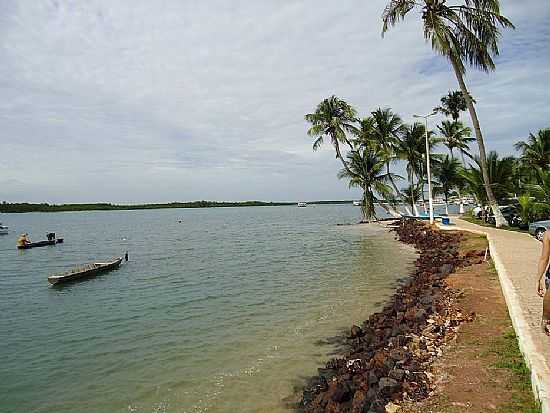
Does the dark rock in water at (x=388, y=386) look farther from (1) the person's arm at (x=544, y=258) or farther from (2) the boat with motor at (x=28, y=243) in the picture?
(2) the boat with motor at (x=28, y=243)

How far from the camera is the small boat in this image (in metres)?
20.6

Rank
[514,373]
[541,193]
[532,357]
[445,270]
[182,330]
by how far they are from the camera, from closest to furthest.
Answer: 1. [532,357]
2. [514,373]
3. [182,330]
4. [445,270]
5. [541,193]

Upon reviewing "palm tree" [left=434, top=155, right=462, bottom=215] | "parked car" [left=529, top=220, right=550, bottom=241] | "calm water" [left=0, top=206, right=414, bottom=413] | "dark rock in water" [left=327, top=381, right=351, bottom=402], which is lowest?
"calm water" [left=0, top=206, right=414, bottom=413]

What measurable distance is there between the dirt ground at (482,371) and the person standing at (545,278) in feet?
2.36

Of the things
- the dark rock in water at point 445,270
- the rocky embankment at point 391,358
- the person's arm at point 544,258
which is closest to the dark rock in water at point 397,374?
the rocky embankment at point 391,358

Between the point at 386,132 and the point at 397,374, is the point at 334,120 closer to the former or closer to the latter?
the point at 386,132

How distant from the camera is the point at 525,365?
19.8ft

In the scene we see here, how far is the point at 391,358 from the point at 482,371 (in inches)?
62.7

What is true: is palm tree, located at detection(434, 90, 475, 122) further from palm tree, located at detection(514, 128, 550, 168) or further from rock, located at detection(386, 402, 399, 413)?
rock, located at detection(386, 402, 399, 413)

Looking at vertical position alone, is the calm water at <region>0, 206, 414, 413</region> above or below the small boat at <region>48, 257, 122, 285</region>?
below

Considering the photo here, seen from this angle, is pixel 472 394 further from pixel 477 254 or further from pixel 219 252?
pixel 219 252

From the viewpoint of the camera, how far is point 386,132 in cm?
4169

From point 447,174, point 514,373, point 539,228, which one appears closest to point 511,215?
point 539,228

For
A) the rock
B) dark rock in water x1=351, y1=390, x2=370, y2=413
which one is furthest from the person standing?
dark rock in water x1=351, y1=390, x2=370, y2=413
